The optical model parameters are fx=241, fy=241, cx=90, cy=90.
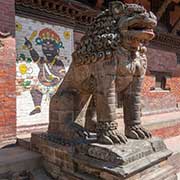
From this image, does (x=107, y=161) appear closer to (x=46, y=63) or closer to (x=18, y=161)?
(x=18, y=161)

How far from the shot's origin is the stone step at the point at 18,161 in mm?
3023

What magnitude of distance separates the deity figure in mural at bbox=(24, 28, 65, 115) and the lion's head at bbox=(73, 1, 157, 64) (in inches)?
104

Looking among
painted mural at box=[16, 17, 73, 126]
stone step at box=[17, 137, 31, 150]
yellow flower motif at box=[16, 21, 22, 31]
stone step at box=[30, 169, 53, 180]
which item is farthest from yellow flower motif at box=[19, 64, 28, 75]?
stone step at box=[30, 169, 53, 180]

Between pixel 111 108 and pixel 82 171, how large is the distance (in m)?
0.82

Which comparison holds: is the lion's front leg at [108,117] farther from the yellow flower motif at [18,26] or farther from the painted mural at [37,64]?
the yellow flower motif at [18,26]

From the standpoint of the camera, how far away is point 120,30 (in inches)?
106

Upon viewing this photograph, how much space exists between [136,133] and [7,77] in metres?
2.56

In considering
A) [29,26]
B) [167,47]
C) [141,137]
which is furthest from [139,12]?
[167,47]

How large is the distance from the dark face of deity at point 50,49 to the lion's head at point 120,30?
277 cm

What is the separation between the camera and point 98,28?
Result: 2.81 meters

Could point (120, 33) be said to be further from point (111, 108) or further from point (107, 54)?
point (111, 108)

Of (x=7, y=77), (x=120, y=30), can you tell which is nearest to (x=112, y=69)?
(x=120, y=30)

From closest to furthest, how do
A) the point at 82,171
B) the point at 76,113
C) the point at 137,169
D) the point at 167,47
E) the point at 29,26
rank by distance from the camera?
the point at 137,169 < the point at 82,171 < the point at 76,113 < the point at 29,26 < the point at 167,47

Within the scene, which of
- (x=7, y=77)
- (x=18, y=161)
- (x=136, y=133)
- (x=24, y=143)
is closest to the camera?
(x=136, y=133)
